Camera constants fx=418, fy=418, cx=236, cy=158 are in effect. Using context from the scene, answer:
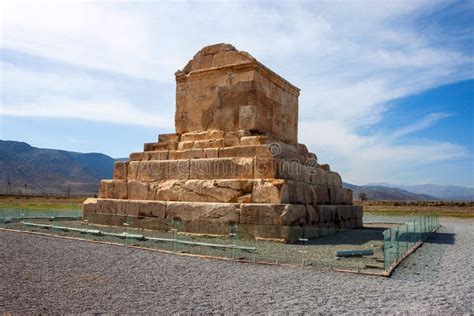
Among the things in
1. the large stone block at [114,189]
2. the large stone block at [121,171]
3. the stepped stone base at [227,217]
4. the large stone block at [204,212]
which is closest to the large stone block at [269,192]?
the stepped stone base at [227,217]

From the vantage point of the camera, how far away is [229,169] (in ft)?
41.3

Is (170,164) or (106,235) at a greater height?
(170,164)

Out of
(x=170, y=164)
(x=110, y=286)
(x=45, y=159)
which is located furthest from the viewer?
(x=45, y=159)

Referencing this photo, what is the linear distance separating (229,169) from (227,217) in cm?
172

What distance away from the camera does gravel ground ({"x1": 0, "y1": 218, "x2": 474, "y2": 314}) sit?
524cm

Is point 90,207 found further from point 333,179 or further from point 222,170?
point 333,179

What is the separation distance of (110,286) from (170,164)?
8.07 m

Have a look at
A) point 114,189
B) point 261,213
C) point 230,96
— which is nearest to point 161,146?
point 114,189

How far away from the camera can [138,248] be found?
9.78m

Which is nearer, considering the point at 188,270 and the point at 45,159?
the point at 188,270

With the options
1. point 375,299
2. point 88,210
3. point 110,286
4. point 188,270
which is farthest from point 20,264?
point 88,210

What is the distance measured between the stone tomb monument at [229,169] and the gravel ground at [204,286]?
3002mm

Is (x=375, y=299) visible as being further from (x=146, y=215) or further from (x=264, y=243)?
(x=146, y=215)

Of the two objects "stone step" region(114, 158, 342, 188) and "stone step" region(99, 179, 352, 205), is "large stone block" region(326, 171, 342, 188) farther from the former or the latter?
"stone step" region(99, 179, 352, 205)
